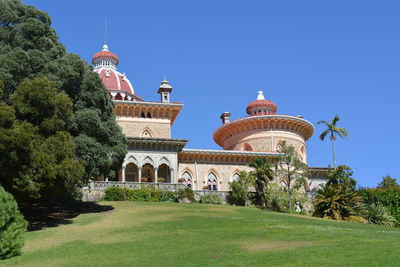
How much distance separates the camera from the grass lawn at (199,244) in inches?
557

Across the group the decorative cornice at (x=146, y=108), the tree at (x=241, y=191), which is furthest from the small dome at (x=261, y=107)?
the tree at (x=241, y=191)

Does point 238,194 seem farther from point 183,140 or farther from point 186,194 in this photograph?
point 183,140

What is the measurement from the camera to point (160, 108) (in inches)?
1950

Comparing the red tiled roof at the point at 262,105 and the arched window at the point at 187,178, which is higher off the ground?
the red tiled roof at the point at 262,105

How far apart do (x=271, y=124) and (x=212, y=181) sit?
434 inches

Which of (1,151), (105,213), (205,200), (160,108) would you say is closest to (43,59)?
(1,151)

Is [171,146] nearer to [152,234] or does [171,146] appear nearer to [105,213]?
[105,213]

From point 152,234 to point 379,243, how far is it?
29.4ft

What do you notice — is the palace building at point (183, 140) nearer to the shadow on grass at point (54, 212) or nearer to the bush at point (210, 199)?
the bush at point (210, 199)

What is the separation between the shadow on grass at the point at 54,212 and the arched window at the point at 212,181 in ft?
56.9

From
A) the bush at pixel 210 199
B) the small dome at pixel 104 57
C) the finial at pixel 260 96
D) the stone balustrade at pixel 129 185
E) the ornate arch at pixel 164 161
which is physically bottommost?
the bush at pixel 210 199

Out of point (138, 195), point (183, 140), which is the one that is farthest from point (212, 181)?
point (138, 195)

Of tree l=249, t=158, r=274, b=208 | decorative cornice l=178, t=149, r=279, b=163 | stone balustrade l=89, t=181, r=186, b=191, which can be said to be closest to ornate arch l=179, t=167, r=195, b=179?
decorative cornice l=178, t=149, r=279, b=163

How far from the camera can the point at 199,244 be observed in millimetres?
17672
